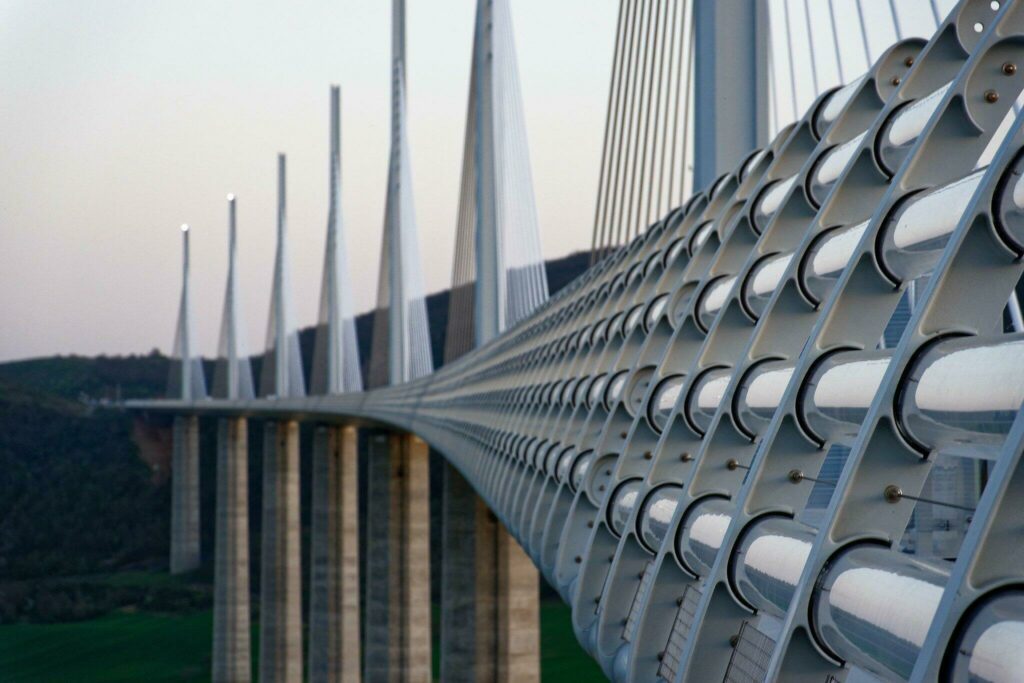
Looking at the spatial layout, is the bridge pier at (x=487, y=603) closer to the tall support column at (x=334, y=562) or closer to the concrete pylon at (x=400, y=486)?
the concrete pylon at (x=400, y=486)

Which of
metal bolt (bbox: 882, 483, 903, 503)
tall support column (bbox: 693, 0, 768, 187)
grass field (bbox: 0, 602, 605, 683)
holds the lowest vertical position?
grass field (bbox: 0, 602, 605, 683)

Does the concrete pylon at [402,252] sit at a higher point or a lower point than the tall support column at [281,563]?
higher

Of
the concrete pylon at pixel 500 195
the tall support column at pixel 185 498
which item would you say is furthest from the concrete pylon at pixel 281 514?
the concrete pylon at pixel 500 195

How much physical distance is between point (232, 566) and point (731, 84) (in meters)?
48.2

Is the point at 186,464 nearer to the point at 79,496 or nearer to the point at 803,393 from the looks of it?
the point at 79,496

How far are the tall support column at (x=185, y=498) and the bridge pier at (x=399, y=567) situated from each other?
37853 mm

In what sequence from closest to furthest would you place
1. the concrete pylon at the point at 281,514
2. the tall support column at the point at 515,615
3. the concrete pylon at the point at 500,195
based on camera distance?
the concrete pylon at the point at 500,195, the tall support column at the point at 515,615, the concrete pylon at the point at 281,514

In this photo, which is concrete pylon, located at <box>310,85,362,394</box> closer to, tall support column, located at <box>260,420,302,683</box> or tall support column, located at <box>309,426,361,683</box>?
tall support column, located at <box>309,426,361,683</box>

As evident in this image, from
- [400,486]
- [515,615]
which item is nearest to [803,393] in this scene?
[515,615]

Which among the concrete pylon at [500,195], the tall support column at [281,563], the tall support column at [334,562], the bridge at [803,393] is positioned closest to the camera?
the bridge at [803,393]

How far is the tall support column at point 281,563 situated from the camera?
4603 cm

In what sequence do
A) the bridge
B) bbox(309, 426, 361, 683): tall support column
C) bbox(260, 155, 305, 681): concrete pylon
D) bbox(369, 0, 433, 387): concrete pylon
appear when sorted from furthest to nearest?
bbox(260, 155, 305, 681): concrete pylon → bbox(309, 426, 361, 683): tall support column → bbox(369, 0, 433, 387): concrete pylon → the bridge

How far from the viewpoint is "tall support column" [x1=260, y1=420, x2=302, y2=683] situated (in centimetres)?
4603

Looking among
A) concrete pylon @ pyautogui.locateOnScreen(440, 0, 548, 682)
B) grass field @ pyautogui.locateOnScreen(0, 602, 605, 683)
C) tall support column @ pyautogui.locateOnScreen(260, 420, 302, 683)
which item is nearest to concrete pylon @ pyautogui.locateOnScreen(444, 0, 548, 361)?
concrete pylon @ pyautogui.locateOnScreen(440, 0, 548, 682)
